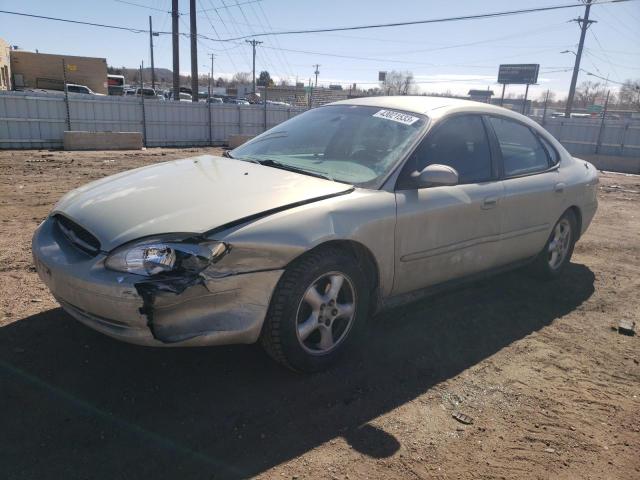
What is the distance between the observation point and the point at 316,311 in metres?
2.87

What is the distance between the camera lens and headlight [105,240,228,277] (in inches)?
95.5

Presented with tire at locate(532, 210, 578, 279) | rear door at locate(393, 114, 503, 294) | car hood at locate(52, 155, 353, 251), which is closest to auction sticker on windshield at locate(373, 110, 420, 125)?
rear door at locate(393, 114, 503, 294)

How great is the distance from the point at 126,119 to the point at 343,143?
17244 mm

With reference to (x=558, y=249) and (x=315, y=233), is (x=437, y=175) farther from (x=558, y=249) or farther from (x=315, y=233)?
(x=558, y=249)

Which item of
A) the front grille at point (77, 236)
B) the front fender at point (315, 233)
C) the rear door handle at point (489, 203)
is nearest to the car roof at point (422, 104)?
the rear door handle at point (489, 203)

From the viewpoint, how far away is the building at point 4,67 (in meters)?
33.5

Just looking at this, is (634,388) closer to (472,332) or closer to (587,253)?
(472,332)

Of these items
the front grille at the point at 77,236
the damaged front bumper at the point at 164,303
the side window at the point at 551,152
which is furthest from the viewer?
the side window at the point at 551,152

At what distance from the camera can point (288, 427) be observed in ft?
8.21

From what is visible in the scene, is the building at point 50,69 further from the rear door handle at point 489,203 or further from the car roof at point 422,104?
the rear door handle at point 489,203

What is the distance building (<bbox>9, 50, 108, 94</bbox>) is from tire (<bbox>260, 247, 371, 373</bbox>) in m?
41.0

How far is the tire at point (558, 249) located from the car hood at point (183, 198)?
98.9 inches

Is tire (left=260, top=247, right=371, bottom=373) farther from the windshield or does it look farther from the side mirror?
the side mirror

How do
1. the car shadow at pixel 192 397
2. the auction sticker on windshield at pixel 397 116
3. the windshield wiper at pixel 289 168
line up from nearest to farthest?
1. the car shadow at pixel 192 397
2. the windshield wiper at pixel 289 168
3. the auction sticker on windshield at pixel 397 116
